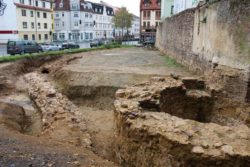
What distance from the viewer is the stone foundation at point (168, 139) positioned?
16.8 ft

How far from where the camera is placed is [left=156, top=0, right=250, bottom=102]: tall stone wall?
9.44m

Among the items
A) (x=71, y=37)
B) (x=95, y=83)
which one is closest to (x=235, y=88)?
(x=95, y=83)

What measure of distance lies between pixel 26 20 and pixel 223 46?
4654 centimetres

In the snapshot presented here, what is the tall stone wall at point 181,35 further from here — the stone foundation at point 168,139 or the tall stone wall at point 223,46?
the stone foundation at point 168,139

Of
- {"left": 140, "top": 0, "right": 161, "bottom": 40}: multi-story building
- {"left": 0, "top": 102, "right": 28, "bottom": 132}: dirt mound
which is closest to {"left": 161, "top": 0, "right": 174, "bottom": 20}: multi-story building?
{"left": 140, "top": 0, "right": 161, "bottom": 40}: multi-story building

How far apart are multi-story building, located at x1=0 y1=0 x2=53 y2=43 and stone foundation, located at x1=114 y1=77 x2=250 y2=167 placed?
43.2m

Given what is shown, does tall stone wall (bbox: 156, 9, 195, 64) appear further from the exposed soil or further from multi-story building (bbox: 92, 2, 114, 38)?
multi-story building (bbox: 92, 2, 114, 38)

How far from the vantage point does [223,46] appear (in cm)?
1145

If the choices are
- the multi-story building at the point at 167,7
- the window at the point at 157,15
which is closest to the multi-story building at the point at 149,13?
the window at the point at 157,15

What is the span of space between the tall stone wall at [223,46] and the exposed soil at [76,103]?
85.6 inches

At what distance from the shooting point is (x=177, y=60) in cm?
2206

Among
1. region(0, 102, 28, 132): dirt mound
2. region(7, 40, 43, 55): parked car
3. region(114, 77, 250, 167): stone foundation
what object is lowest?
region(0, 102, 28, 132): dirt mound

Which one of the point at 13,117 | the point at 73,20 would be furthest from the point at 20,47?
the point at 73,20

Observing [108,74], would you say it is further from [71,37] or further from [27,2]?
[71,37]
